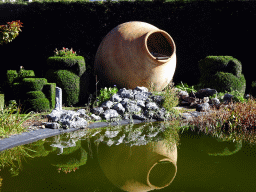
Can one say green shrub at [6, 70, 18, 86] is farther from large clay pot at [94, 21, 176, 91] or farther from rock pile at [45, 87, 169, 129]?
rock pile at [45, 87, 169, 129]

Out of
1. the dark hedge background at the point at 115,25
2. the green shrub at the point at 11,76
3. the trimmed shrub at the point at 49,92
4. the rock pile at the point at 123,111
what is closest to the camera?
the rock pile at the point at 123,111

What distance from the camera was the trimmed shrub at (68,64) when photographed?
23.6 ft

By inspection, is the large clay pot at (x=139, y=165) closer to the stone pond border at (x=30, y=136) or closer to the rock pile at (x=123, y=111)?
the stone pond border at (x=30, y=136)

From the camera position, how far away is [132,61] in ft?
23.8

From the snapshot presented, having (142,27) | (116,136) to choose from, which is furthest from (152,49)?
(116,136)

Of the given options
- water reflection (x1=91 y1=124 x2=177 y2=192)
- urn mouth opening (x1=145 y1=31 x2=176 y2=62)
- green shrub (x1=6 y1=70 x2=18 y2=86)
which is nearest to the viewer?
water reflection (x1=91 y1=124 x2=177 y2=192)

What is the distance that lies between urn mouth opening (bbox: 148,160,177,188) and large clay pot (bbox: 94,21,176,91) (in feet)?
13.0

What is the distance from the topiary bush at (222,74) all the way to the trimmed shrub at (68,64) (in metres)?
3.39

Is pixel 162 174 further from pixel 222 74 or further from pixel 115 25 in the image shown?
pixel 115 25

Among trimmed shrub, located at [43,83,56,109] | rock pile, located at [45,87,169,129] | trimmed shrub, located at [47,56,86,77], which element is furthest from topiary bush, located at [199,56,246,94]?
trimmed shrub, located at [43,83,56,109]

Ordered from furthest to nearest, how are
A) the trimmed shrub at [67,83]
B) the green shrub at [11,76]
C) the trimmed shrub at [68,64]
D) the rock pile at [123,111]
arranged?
the green shrub at [11,76], the trimmed shrub at [68,64], the trimmed shrub at [67,83], the rock pile at [123,111]

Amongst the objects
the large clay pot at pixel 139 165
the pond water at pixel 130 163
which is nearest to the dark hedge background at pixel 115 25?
the pond water at pixel 130 163

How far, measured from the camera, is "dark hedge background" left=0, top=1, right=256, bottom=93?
9.30 meters

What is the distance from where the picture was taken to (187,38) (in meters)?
9.49
